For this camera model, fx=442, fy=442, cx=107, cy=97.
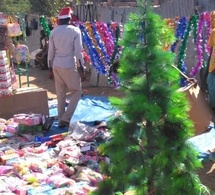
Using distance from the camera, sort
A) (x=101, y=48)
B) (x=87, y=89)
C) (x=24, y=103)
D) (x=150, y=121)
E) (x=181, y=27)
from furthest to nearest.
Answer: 1. (x=87, y=89)
2. (x=101, y=48)
3. (x=181, y=27)
4. (x=24, y=103)
5. (x=150, y=121)

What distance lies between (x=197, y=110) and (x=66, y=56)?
2.56 meters

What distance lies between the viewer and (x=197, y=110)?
4.33 meters

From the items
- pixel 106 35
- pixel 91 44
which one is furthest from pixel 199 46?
pixel 91 44

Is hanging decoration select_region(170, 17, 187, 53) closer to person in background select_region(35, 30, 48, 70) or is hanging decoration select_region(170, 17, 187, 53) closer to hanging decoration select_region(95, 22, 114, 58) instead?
hanging decoration select_region(95, 22, 114, 58)

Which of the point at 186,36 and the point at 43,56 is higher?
the point at 186,36

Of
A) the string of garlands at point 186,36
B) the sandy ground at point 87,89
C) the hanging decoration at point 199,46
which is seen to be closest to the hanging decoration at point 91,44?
the sandy ground at point 87,89

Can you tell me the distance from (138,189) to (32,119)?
12.4ft

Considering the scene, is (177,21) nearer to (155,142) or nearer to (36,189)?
(36,189)

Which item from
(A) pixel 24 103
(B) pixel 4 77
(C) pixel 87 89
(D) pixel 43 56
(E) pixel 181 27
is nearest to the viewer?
(B) pixel 4 77

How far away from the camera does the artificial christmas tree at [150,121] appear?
2578 millimetres

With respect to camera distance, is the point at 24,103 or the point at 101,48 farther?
the point at 101,48

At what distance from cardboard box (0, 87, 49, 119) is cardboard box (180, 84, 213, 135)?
3.15 meters

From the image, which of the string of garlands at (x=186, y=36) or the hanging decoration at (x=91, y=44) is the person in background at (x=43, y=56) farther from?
the string of garlands at (x=186, y=36)

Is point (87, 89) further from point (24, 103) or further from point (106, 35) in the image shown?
point (24, 103)
